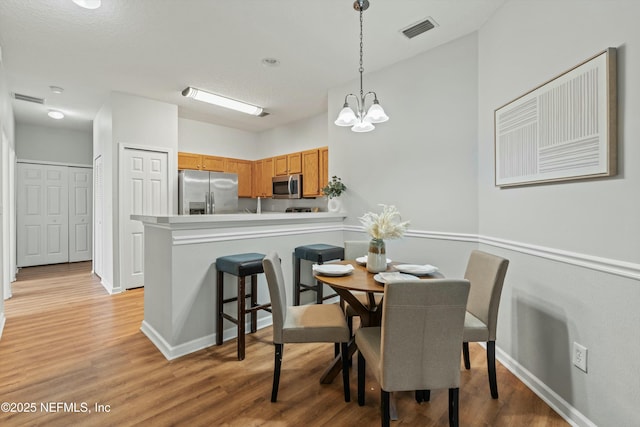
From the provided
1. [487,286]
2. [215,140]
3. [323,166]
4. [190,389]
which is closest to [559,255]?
[487,286]

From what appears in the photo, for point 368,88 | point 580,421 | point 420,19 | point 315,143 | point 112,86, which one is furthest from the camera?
point 315,143

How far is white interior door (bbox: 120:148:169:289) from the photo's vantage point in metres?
4.30

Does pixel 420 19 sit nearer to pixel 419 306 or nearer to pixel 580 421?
pixel 419 306

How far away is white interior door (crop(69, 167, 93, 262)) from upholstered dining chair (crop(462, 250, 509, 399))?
24.5 feet

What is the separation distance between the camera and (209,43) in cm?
296

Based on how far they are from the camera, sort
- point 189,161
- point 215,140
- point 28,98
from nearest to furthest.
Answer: point 28,98 → point 189,161 → point 215,140

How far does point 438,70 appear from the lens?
3.00m

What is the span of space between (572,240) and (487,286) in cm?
53


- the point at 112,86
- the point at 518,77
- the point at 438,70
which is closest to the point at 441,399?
the point at 518,77

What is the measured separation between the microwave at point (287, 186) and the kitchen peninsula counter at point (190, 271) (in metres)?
2.23

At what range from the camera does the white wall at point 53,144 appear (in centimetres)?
578

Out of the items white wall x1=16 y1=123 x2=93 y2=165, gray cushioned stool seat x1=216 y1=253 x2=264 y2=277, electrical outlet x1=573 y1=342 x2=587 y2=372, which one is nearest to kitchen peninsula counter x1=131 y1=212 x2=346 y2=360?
gray cushioned stool seat x1=216 y1=253 x2=264 y2=277

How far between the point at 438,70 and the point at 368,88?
2.87 feet

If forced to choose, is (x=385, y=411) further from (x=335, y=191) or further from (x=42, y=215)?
(x=42, y=215)
